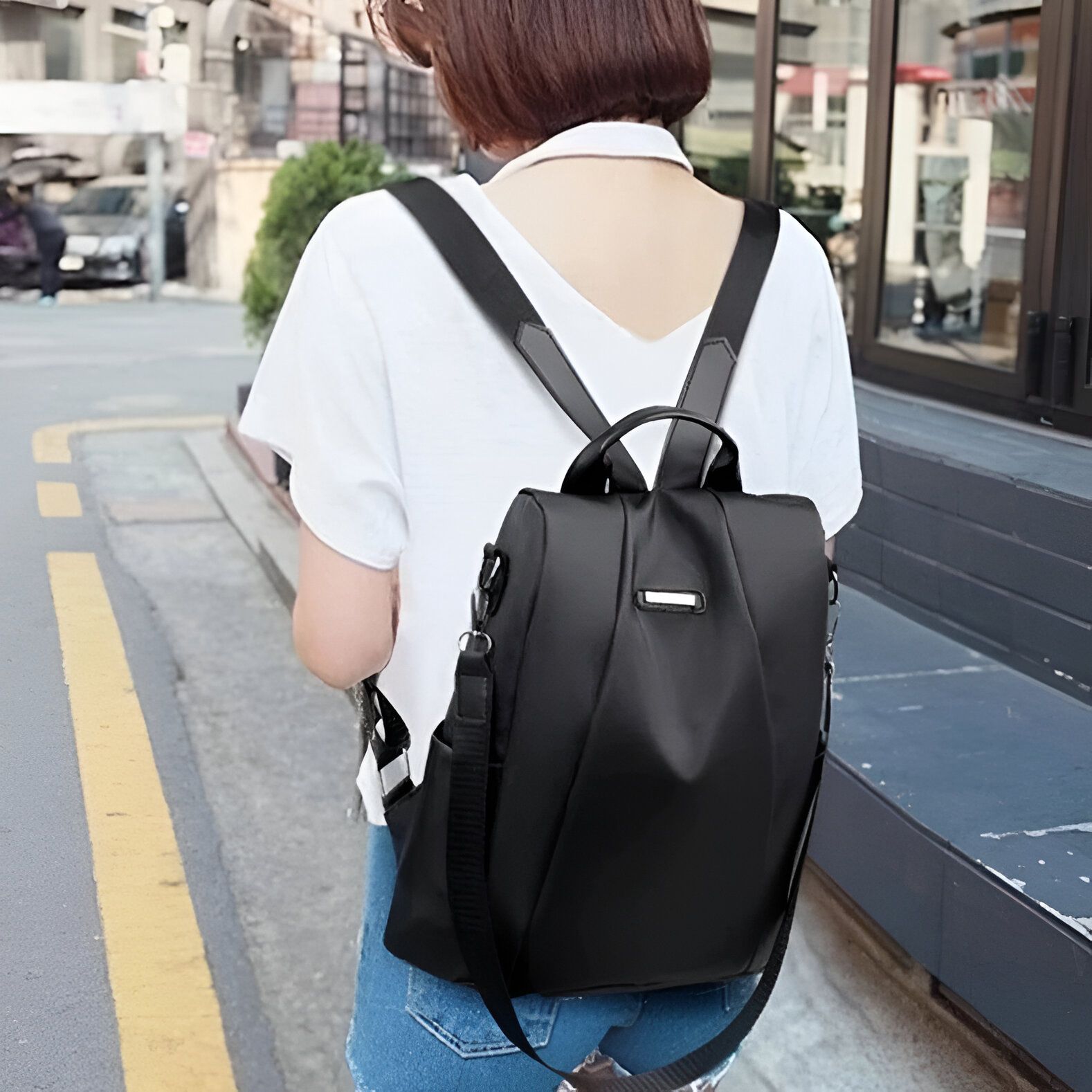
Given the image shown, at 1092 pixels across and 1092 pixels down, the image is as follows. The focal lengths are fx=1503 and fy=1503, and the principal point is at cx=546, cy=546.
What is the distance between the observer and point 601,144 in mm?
1257

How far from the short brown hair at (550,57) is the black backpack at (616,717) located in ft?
0.38

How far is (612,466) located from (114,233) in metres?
19.3

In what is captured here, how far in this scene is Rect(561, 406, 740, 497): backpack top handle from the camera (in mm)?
1134

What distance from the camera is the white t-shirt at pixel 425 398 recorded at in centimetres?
118

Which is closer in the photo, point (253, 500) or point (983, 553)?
point (983, 553)

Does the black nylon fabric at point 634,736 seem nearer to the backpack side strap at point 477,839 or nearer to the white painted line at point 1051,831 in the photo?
the backpack side strap at point 477,839

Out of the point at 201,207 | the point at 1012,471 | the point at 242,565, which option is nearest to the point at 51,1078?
the point at 1012,471

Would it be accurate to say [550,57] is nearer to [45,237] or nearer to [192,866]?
[192,866]

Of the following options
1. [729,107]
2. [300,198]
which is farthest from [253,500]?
[729,107]

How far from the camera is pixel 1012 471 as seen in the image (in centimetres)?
378

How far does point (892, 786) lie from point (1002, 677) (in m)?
0.89

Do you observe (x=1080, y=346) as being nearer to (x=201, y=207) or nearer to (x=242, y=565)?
(x=242, y=565)

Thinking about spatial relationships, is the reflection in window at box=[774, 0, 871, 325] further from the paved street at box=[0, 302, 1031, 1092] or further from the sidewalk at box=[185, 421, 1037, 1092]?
the sidewalk at box=[185, 421, 1037, 1092]

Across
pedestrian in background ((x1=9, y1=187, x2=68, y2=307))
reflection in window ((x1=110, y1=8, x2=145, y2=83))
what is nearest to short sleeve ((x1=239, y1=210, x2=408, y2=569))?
pedestrian in background ((x1=9, y1=187, x2=68, y2=307))
